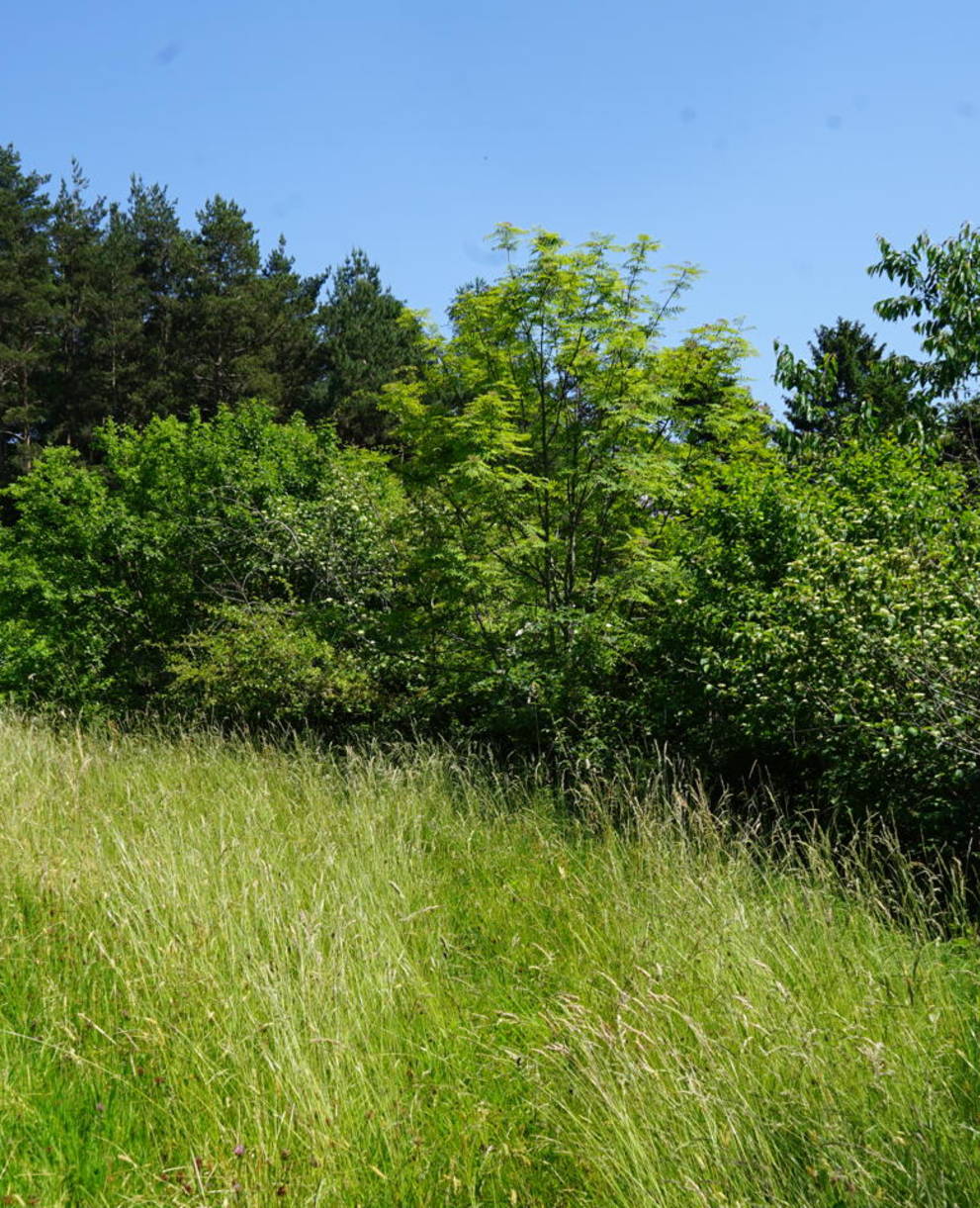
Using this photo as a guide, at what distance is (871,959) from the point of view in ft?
12.7

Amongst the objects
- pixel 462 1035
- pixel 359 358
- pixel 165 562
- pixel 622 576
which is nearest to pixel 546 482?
pixel 622 576

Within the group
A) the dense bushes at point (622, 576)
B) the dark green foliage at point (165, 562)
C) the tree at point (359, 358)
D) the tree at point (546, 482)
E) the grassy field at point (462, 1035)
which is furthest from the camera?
the tree at point (359, 358)

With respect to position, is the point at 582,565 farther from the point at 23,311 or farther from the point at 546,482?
the point at 23,311

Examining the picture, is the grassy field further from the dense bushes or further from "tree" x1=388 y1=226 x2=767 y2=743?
"tree" x1=388 y1=226 x2=767 y2=743

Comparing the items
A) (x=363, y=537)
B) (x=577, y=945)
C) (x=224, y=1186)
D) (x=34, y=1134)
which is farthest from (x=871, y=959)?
(x=363, y=537)

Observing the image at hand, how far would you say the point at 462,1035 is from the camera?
137 inches

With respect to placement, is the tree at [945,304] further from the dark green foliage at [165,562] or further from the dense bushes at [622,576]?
the dark green foliage at [165,562]

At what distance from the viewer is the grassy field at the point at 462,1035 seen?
2502 mm

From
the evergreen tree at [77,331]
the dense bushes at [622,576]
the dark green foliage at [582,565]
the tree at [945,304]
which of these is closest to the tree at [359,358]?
the evergreen tree at [77,331]

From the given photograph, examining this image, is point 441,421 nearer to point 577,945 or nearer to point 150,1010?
point 577,945

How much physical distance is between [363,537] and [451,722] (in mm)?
2907

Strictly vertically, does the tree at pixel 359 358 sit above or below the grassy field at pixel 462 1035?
above

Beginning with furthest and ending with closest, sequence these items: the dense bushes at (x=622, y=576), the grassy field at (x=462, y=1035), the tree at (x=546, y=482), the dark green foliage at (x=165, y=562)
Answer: the dark green foliage at (x=165, y=562), the tree at (x=546, y=482), the dense bushes at (x=622, y=576), the grassy field at (x=462, y=1035)

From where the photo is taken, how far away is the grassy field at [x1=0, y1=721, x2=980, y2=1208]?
8.21 ft
